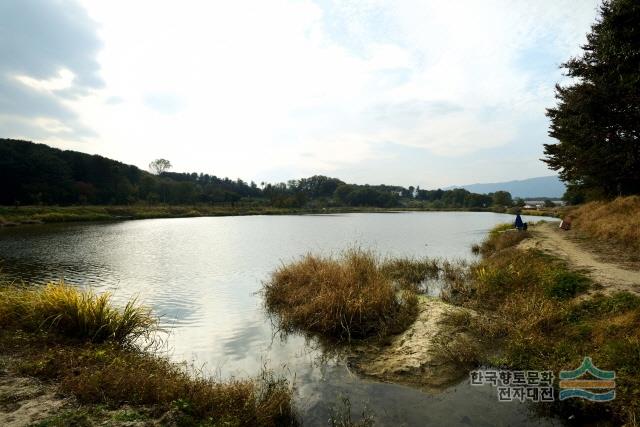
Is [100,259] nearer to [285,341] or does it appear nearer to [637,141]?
[285,341]

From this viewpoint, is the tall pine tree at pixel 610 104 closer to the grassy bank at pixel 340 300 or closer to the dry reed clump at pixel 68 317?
the grassy bank at pixel 340 300

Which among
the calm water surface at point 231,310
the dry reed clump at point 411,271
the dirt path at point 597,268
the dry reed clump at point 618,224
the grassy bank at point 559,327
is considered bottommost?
the calm water surface at point 231,310

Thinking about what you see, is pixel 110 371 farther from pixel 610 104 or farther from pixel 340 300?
pixel 610 104

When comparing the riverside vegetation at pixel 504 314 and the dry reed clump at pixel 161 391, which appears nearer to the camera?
the dry reed clump at pixel 161 391

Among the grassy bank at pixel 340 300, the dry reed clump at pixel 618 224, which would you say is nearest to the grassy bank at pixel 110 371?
the grassy bank at pixel 340 300

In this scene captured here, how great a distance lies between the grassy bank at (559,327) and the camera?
20.8ft

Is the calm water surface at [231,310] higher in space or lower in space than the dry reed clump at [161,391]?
lower

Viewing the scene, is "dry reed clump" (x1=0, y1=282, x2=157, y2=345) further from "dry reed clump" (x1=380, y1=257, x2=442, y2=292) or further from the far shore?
the far shore

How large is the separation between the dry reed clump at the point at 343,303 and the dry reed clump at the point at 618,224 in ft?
40.3

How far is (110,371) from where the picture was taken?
21.6 feet

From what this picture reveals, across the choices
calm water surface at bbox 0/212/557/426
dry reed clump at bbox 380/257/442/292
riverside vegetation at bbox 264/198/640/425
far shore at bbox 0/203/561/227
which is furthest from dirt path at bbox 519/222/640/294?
far shore at bbox 0/203/561/227

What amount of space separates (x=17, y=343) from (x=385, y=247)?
87.6ft

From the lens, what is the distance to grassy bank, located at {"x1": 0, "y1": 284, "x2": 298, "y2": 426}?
19.1 ft

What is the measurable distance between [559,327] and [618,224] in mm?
14981
